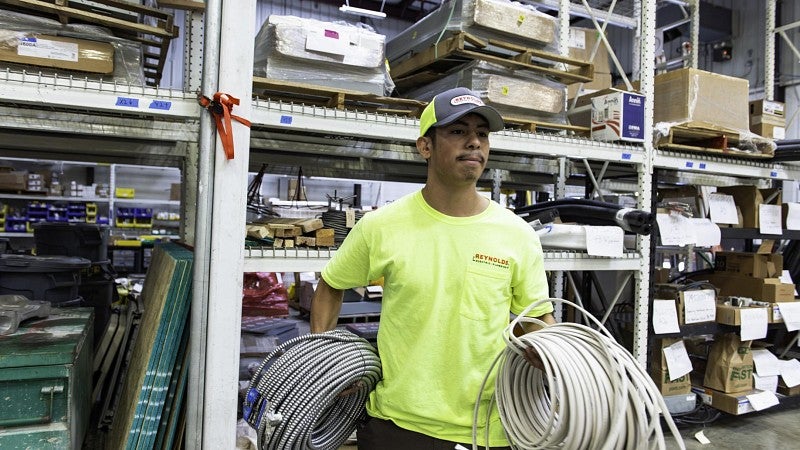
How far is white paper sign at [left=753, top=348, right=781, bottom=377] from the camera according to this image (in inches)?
147

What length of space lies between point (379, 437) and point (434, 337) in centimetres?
38

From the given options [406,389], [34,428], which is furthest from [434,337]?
[34,428]

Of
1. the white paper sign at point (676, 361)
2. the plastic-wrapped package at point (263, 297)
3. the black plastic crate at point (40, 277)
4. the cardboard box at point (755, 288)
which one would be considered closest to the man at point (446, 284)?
the black plastic crate at point (40, 277)

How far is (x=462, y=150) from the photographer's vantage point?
5.09 ft

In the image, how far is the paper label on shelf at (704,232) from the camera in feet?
10.6

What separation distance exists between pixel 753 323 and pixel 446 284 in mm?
3014

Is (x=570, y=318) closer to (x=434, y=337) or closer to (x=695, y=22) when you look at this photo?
(x=434, y=337)

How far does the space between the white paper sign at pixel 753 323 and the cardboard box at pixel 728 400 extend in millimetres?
423

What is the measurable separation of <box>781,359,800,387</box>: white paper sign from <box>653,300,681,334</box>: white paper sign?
4.51ft

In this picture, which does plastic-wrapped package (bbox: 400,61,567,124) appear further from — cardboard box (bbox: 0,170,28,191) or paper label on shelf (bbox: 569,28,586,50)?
cardboard box (bbox: 0,170,28,191)

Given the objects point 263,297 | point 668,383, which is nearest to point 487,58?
point 668,383

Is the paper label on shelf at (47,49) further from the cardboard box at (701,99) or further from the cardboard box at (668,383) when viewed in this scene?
the cardboard box at (668,383)

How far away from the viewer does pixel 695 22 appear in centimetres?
474

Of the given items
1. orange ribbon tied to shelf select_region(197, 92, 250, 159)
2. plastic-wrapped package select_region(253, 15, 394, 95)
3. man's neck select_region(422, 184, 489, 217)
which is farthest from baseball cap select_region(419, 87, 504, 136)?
plastic-wrapped package select_region(253, 15, 394, 95)
